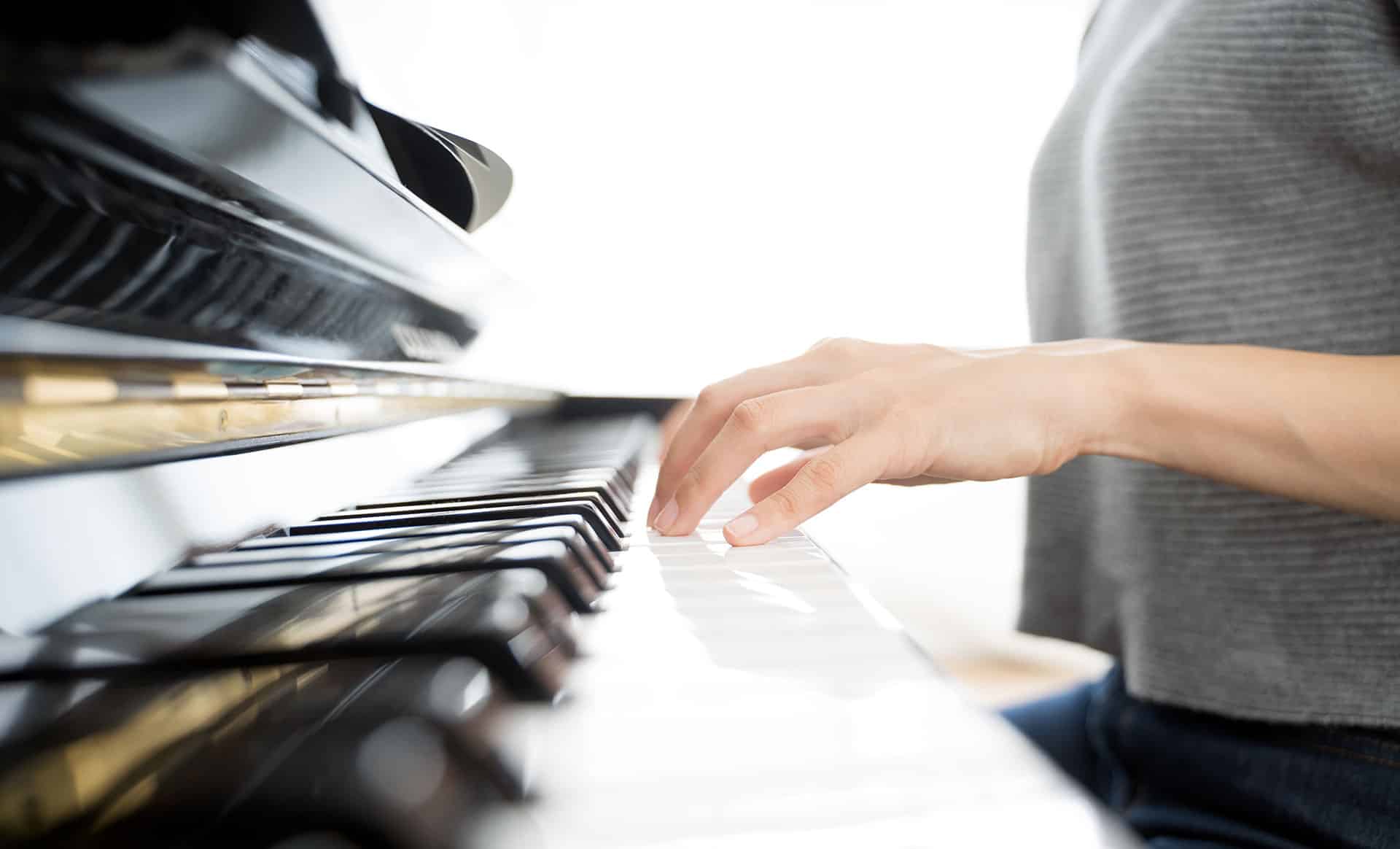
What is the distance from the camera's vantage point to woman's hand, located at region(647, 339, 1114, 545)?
49cm

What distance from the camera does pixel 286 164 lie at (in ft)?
1.29

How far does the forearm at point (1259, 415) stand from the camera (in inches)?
20.3

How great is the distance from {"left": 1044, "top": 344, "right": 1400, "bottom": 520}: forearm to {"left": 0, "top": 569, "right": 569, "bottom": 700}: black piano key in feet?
1.26

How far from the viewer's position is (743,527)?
522 mm

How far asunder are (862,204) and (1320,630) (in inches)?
80.6

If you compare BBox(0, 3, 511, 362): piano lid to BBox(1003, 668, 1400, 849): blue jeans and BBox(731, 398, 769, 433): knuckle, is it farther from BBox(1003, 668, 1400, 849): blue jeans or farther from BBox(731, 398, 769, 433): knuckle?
BBox(1003, 668, 1400, 849): blue jeans

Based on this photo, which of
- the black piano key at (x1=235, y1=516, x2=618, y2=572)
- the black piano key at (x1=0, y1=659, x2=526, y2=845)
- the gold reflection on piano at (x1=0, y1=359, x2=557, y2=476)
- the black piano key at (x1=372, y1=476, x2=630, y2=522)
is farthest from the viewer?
the black piano key at (x1=372, y1=476, x2=630, y2=522)

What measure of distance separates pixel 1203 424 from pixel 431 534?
0.47m

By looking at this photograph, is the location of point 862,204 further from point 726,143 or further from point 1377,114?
point 1377,114

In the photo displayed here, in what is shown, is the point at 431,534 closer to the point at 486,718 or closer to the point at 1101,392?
the point at 486,718

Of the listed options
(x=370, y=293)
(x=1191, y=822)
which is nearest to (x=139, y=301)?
(x=370, y=293)

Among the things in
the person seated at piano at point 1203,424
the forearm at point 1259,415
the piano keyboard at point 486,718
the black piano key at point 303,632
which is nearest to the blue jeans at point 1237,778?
the person seated at piano at point 1203,424

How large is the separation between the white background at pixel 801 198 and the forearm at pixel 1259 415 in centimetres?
181

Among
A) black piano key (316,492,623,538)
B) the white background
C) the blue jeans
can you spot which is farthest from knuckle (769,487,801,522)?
the white background
